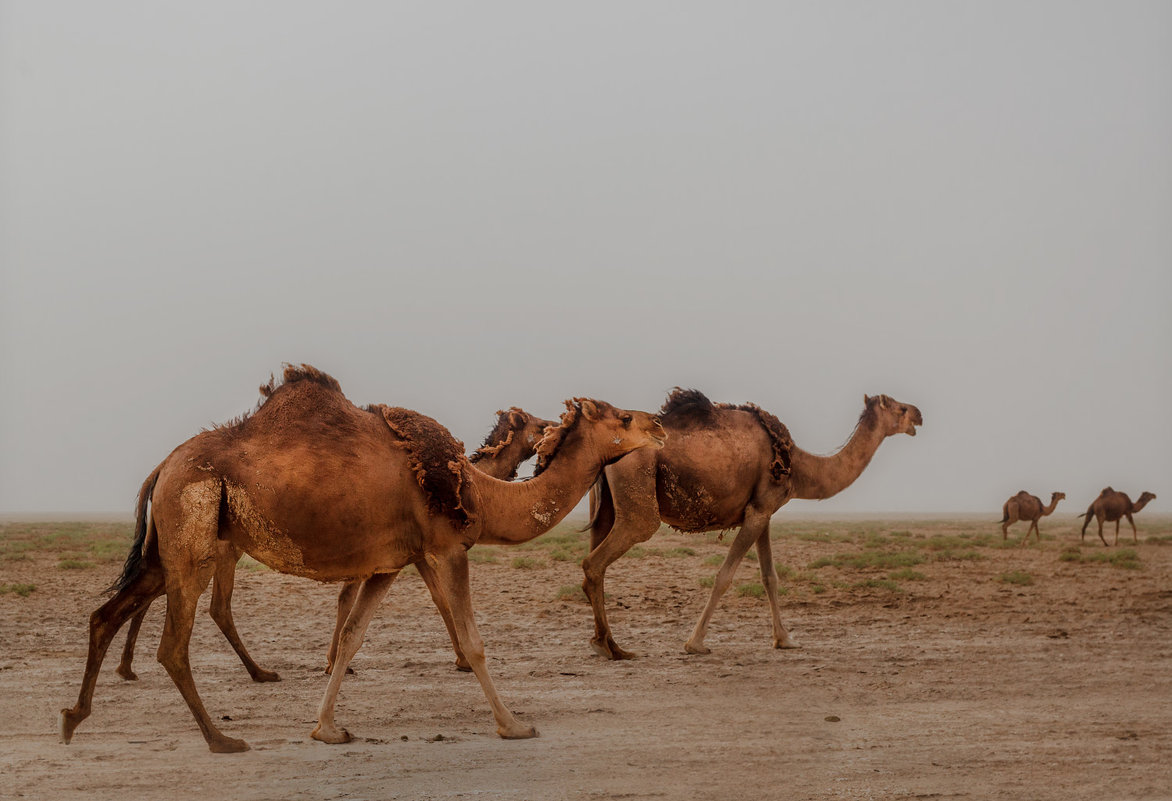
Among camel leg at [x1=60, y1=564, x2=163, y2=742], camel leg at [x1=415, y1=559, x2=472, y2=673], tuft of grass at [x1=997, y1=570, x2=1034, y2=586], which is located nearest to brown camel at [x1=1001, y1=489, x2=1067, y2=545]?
tuft of grass at [x1=997, y1=570, x2=1034, y2=586]

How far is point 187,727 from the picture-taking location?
805 centimetres

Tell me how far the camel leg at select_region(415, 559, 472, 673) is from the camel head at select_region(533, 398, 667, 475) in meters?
1.24

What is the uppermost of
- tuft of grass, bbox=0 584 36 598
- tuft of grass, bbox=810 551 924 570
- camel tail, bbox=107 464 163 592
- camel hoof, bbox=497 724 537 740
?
camel tail, bbox=107 464 163 592

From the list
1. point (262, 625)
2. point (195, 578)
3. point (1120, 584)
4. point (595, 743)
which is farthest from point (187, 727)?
point (1120, 584)

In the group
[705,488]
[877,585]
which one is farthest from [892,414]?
[877,585]

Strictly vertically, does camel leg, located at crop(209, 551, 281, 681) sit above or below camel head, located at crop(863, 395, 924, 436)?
below

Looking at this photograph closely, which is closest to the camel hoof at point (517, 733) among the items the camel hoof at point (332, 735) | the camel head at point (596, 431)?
the camel hoof at point (332, 735)

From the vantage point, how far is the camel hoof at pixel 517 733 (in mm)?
7695

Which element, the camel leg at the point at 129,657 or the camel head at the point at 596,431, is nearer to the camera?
the camel head at the point at 596,431

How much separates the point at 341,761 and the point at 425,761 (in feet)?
1.95

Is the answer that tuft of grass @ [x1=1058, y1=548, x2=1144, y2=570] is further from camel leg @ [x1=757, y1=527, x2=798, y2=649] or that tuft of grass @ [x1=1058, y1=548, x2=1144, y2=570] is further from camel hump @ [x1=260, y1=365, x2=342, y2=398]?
camel hump @ [x1=260, y1=365, x2=342, y2=398]

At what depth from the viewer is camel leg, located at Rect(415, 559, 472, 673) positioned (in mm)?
8297

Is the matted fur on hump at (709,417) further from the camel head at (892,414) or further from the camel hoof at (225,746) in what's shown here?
the camel hoof at (225,746)

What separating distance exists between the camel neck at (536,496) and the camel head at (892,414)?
6.58m
